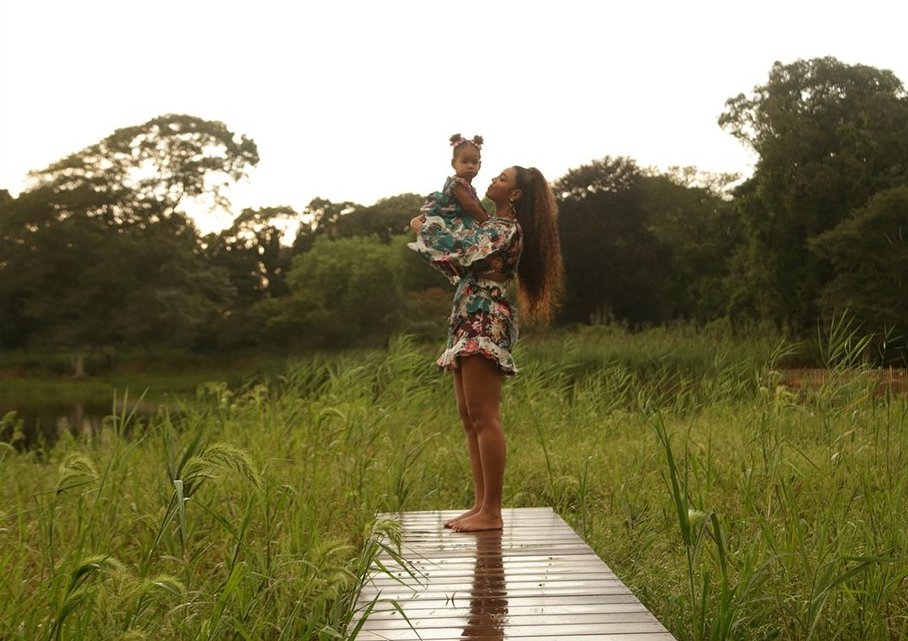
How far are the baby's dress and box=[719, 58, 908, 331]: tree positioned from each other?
65.6 ft

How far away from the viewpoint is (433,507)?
18.2ft

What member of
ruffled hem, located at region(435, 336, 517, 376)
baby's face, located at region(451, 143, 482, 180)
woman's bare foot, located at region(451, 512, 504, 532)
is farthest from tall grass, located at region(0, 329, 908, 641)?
baby's face, located at region(451, 143, 482, 180)

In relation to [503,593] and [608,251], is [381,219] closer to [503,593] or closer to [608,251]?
[608,251]

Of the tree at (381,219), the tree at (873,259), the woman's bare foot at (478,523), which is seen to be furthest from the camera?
the tree at (381,219)

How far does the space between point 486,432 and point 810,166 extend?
72.0ft

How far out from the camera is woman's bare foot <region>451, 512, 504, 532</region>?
399 cm

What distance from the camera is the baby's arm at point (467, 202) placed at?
4.05m

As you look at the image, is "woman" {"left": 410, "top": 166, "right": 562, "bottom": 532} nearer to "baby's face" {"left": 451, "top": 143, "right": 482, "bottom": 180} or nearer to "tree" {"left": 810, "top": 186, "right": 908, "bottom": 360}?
"baby's face" {"left": 451, "top": 143, "right": 482, "bottom": 180}

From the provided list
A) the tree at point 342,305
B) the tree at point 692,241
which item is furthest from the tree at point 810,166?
the tree at point 342,305

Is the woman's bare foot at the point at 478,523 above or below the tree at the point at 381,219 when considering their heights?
below

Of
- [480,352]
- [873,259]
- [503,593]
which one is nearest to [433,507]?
[480,352]

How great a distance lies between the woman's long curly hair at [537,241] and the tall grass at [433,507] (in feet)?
2.79

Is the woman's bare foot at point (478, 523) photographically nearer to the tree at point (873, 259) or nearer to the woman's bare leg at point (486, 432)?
the woman's bare leg at point (486, 432)

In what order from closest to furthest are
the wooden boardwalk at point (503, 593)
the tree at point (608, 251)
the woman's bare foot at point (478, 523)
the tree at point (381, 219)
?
the wooden boardwalk at point (503, 593)
the woman's bare foot at point (478, 523)
the tree at point (608, 251)
the tree at point (381, 219)
